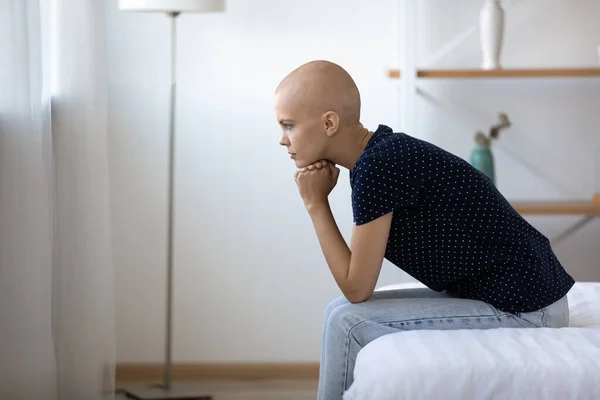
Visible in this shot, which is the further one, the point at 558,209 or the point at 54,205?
the point at 558,209

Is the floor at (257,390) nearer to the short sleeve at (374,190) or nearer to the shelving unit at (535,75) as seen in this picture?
the shelving unit at (535,75)

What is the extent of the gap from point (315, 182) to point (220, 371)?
67.0 inches

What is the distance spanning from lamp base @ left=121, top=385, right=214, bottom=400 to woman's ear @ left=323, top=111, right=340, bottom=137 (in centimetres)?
150

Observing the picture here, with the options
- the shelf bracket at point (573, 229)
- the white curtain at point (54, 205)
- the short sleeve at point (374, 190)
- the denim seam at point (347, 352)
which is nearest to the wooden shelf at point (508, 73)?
the shelf bracket at point (573, 229)

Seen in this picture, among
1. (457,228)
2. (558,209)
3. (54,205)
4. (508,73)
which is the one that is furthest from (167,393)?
(457,228)

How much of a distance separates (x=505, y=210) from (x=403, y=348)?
37 centimetres

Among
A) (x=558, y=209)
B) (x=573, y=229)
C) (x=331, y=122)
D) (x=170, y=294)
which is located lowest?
(x=170, y=294)

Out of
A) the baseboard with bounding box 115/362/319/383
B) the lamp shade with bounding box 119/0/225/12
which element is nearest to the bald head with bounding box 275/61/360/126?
the lamp shade with bounding box 119/0/225/12

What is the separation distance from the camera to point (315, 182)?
1.89 meters

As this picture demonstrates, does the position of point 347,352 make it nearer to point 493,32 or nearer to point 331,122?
point 331,122

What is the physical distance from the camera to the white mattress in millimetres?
1547

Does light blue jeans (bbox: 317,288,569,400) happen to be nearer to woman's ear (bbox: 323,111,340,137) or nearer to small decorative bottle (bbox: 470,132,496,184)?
woman's ear (bbox: 323,111,340,137)

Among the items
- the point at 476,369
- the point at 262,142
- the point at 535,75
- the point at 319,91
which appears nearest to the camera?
the point at 476,369

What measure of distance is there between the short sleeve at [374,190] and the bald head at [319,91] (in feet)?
0.50
